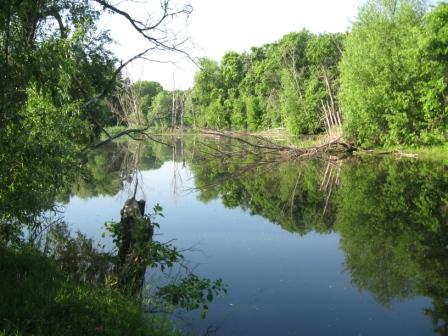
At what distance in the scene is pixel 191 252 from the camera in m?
10.9

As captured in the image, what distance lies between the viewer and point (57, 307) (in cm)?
484

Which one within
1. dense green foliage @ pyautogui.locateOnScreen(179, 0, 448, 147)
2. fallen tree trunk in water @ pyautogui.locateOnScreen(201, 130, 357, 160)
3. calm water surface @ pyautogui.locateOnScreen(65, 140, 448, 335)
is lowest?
calm water surface @ pyautogui.locateOnScreen(65, 140, 448, 335)

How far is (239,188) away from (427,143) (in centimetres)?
1485

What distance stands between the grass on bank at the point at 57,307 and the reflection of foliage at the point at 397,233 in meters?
4.77

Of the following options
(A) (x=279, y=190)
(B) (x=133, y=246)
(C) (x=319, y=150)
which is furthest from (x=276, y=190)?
(C) (x=319, y=150)

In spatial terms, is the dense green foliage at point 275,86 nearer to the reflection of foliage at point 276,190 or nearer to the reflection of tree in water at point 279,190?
the reflection of foliage at point 276,190

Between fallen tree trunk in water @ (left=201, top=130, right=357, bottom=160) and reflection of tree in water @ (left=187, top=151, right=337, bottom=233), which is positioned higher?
fallen tree trunk in water @ (left=201, top=130, right=357, bottom=160)

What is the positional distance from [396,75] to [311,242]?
2129 cm

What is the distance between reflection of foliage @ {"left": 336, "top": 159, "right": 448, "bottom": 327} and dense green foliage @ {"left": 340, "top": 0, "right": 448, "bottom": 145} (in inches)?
343

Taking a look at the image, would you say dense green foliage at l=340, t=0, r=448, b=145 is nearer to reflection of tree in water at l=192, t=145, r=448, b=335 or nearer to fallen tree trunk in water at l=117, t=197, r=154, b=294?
reflection of tree in water at l=192, t=145, r=448, b=335

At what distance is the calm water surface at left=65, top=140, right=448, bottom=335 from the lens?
23.5 feet

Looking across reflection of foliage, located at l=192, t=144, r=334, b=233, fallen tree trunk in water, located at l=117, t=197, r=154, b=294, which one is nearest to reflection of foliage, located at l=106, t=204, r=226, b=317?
fallen tree trunk in water, located at l=117, t=197, r=154, b=294

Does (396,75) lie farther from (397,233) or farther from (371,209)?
(397,233)

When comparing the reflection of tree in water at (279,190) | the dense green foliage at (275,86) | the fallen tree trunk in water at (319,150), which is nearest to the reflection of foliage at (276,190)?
the reflection of tree in water at (279,190)
